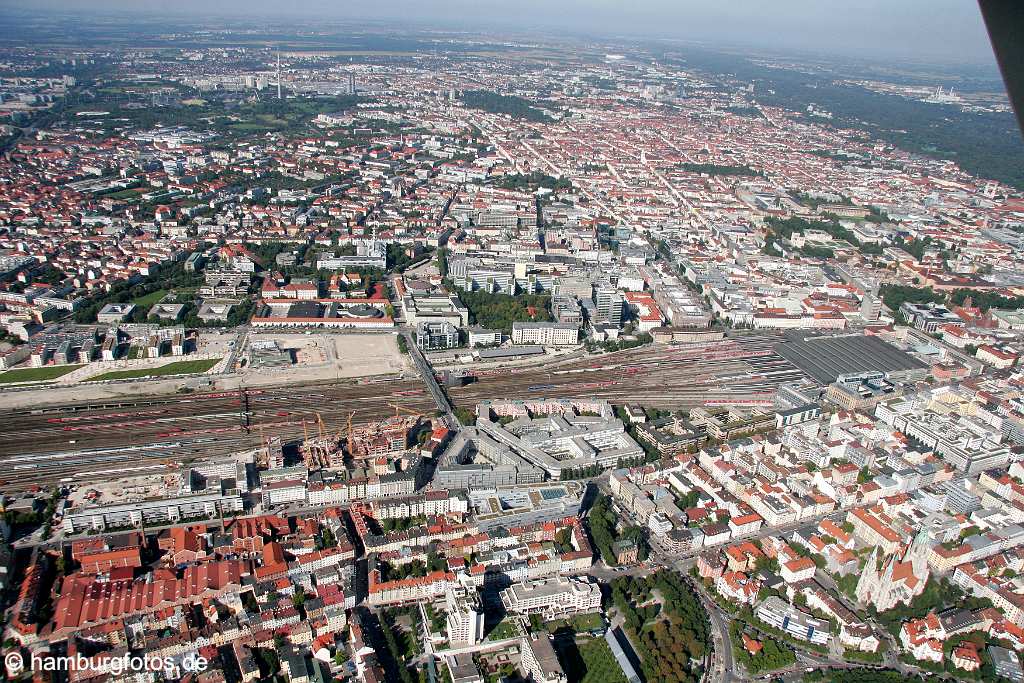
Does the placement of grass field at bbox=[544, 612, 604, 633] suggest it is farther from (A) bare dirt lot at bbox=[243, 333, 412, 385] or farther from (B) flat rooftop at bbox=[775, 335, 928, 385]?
(B) flat rooftop at bbox=[775, 335, 928, 385]

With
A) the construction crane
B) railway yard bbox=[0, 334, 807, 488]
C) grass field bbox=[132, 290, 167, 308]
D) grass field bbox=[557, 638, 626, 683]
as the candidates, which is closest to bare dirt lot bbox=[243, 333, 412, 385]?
railway yard bbox=[0, 334, 807, 488]

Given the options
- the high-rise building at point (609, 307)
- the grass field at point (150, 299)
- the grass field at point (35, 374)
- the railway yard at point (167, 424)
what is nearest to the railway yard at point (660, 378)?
the high-rise building at point (609, 307)

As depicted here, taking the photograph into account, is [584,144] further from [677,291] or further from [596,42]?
[596,42]

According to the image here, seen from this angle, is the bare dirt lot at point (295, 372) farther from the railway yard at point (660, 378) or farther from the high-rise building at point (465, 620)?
the high-rise building at point (465, 620)

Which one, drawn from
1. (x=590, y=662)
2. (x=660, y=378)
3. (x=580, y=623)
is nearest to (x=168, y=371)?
(x=660, y=378)

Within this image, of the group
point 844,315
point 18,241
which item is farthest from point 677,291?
point 18,241

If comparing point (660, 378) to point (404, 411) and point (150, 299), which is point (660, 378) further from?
point (150, 299)
